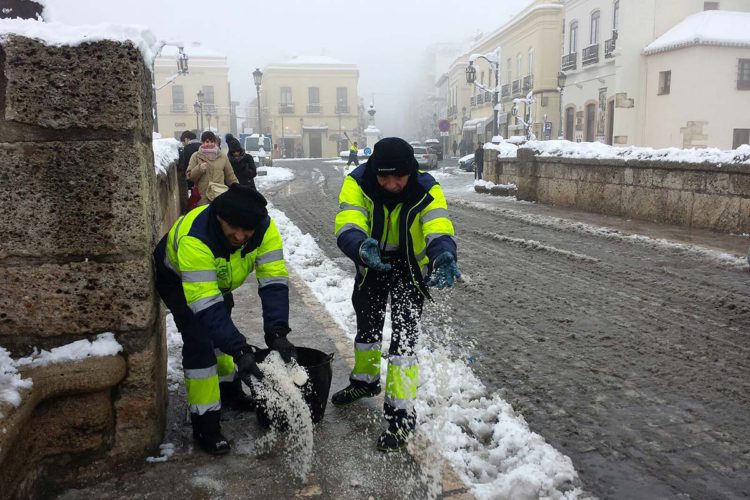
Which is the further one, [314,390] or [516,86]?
[516,86]

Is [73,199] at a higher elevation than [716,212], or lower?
higher

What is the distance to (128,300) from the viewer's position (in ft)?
9.84

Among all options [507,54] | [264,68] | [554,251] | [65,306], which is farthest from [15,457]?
[264,68]

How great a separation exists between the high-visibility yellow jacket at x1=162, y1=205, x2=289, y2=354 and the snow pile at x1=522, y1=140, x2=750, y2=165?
28.6ft

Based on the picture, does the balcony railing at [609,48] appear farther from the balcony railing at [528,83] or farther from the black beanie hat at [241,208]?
the black beanie hat at [241,208]

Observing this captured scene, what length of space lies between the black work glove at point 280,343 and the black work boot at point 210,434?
475 millimetres

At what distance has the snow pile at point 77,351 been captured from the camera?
2.89 metres

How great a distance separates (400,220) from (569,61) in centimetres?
3095

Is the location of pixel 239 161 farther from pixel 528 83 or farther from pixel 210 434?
pixel 528 83

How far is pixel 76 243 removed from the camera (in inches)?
114

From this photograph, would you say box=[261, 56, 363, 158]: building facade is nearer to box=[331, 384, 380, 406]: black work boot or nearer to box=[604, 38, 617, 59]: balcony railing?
box=[604, 38, 617, 59]: balcony railing

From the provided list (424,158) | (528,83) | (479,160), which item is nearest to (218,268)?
(479,160)

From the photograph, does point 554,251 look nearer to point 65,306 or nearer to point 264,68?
point 65,306

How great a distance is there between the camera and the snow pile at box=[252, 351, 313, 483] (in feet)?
Result: 9.85
